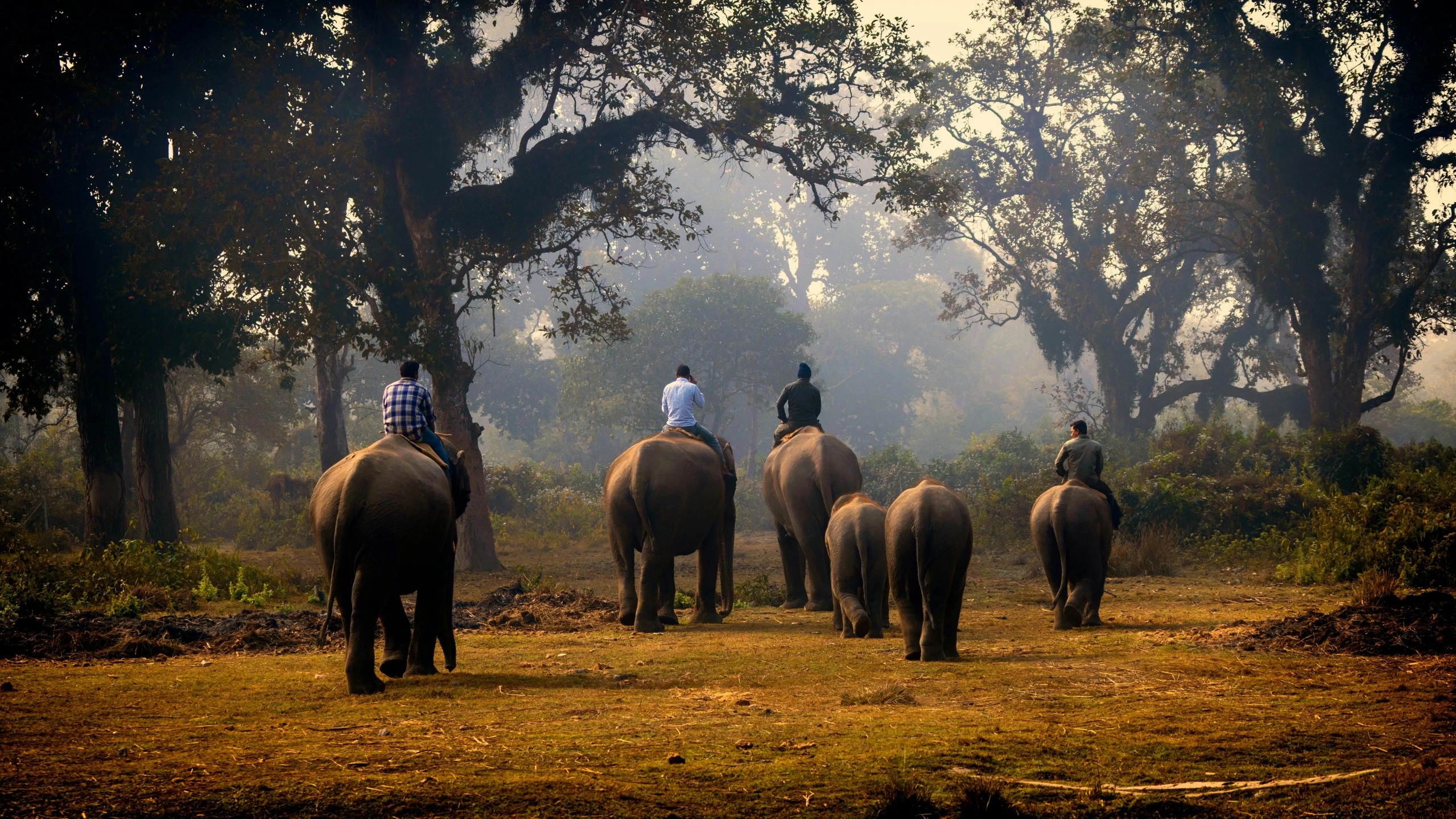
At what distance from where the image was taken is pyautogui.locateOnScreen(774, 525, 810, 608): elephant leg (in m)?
13.4

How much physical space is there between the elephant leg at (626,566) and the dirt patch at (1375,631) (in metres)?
5.65

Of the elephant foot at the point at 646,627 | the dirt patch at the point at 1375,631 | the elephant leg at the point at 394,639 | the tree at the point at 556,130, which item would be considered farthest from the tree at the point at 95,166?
the dirt patch at the point at 1375,631

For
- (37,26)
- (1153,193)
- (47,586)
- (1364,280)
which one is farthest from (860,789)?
(1153,193)

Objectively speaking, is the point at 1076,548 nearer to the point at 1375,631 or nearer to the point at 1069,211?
the point at 1375,631

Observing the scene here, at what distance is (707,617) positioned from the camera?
11.9 m

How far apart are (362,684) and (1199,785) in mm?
4860

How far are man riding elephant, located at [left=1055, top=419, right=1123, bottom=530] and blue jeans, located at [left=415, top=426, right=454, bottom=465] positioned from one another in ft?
22.0

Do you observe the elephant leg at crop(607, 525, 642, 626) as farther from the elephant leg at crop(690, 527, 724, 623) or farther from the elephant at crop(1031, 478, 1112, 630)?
the elephant at crop(1031, 478, 1112, 630)

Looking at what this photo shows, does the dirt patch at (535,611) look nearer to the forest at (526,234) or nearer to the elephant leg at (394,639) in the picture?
the forest at (526,234)

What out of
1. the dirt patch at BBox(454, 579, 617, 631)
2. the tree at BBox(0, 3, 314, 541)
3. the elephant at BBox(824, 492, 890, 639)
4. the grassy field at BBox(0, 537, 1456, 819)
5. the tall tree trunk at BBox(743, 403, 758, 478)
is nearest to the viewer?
the grassy field at BBox(0, 537, 1456, 819)

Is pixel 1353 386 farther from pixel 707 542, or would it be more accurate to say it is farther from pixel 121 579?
pixel 121 579

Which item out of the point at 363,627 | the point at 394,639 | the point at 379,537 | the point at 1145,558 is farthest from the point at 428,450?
the point at 1145,558

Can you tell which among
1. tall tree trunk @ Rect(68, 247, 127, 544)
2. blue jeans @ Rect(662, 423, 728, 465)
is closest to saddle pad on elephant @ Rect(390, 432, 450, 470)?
blue jeans @ Rect(662, 423, 728, 465)

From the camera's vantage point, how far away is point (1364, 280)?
82.5 ft
